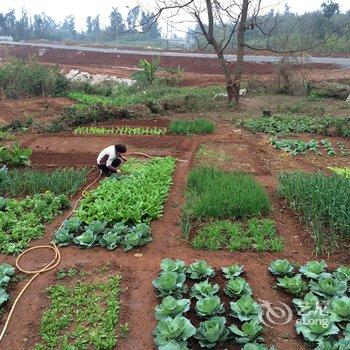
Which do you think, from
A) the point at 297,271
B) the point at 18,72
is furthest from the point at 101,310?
the point at 18,72

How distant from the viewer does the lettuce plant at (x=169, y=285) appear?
3690mm

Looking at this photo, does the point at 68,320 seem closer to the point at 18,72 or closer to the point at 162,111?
the point at 162,111

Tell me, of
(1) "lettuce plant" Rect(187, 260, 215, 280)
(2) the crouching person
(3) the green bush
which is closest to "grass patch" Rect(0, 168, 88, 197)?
(2) the crouching person

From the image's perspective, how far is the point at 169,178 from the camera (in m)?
6.55

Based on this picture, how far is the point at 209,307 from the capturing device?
3410 mm

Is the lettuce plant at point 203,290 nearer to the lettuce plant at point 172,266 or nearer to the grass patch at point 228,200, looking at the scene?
the lettuce plant at point 172,266

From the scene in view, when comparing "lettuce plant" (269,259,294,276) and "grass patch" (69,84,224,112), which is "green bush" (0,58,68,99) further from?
"lettuce plant" (269,259,294,276)

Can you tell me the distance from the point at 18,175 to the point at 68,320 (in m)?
3.71

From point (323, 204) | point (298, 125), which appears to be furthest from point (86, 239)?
point (298, 125)

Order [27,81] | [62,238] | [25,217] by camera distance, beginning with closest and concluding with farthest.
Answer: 1. [62,238]
2. [25,217]
3. [27,81]

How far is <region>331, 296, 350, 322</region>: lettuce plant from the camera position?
334 centimetres

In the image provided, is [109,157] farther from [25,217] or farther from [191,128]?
[191,128]

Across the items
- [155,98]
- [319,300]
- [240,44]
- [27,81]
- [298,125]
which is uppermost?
[240,44]

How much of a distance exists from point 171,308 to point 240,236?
1.72m
